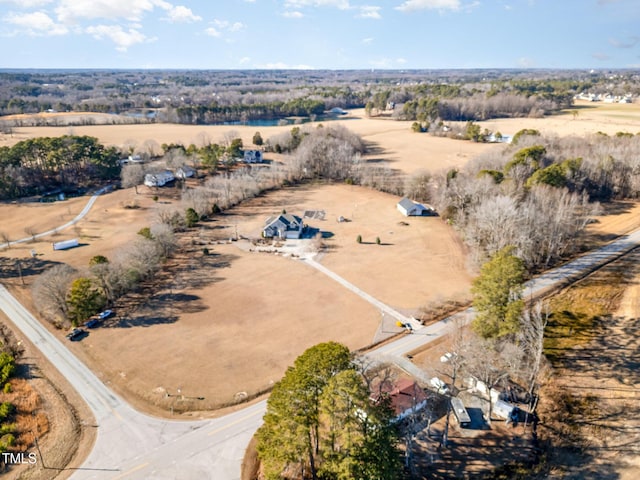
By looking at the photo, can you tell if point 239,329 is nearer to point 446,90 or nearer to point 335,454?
point 335,454

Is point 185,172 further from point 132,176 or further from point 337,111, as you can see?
point 337,111

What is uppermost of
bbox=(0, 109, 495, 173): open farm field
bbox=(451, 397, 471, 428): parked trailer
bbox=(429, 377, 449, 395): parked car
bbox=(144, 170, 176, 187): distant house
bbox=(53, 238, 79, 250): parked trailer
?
bbox=(0, 109, 495, 173): open farm field

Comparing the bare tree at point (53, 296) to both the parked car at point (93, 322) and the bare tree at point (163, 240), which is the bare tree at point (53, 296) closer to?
the parked car at point (93, 322)

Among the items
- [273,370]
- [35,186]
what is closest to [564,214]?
[273,370]

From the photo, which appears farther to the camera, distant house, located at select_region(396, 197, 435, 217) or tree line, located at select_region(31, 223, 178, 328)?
distant house, located at select_region(396, 197, 435, 217)

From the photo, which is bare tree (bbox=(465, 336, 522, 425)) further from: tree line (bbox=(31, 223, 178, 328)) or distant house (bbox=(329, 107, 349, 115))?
distant house (bbox=(329, 107, 349, 115))

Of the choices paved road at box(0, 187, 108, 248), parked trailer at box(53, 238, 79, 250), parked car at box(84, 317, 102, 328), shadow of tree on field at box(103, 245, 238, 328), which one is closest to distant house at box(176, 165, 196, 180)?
paved road at box(0, 187, 108, 248)

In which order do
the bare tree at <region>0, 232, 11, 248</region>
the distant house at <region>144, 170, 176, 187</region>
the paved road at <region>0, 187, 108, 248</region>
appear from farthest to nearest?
the distant house at <region>144, 170, 176, 187</region>, the paved road at <region>0, 187, 108, 248</region>, the bare tree at <region>0, 232, 11, 248</region>
